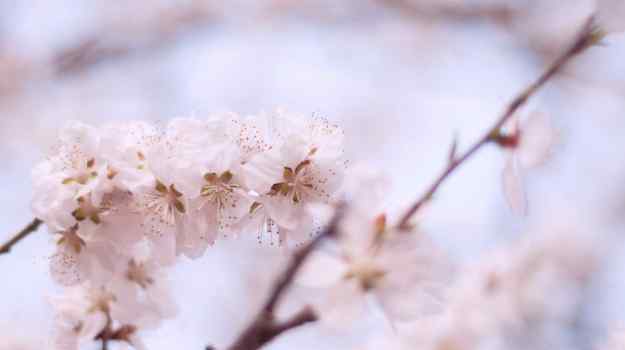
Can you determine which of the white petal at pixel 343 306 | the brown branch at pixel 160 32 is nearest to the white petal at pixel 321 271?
the white petal at pixel 343 306

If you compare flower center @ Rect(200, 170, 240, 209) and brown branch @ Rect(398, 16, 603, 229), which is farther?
flower center @ Rect(200, 170, 240, 209)

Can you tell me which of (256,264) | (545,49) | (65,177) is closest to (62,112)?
(256,264)

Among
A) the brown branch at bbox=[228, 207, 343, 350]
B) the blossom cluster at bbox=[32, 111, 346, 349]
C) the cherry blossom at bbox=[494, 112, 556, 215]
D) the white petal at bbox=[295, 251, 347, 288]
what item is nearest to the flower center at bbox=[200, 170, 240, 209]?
the blossom cluster at bbox=[32, 111, 346, 349]

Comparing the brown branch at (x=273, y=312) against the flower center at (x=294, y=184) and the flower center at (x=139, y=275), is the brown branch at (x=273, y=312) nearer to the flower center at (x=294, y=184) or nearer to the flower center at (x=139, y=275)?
the flower center at (x=294, y=184)

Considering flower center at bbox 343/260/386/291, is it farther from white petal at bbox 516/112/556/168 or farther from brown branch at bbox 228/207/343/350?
white petal at bbox 516/112/556/168

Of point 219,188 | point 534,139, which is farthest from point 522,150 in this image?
point 219,188

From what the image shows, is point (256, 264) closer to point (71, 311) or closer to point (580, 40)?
point (71, 311)

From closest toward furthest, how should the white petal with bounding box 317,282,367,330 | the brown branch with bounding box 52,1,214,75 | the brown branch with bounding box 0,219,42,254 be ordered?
1. the white petal with bounding box 317,282,367,330
2. the brown branch with bounding box 0,219,42,254
3. the brown branch with bounding box 52,1,214,75
